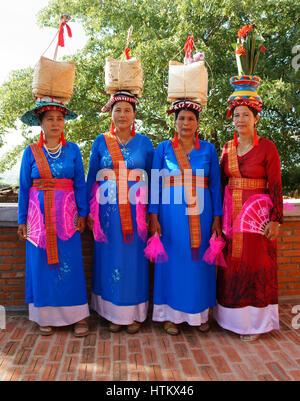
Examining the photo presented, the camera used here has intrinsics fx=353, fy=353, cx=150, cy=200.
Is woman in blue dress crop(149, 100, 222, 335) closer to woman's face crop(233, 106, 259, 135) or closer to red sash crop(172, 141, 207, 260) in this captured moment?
red sash crop(172, 141, 207, 260)

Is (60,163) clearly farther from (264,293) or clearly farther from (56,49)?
(264,293)

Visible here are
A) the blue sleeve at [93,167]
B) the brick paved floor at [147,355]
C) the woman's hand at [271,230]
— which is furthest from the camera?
the blue sleeve at [93,167]

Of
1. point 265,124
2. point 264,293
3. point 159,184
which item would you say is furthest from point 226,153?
point 265,124

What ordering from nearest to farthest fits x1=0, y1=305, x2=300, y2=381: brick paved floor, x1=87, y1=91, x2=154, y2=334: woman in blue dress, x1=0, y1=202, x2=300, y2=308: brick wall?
x1=0, y1=305, x2=300, y2=381: brick paved floor
x1=87, y1=91, x2=154, y2=334: woman in blue dress
x1=0, y1=202, x2=300, y2=308: brick wall

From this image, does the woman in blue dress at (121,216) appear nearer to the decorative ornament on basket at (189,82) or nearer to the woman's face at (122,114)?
the woman's face at (122,114)

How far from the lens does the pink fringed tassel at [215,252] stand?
2.96 meters

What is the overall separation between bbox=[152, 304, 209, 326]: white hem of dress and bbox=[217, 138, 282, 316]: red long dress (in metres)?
0.24

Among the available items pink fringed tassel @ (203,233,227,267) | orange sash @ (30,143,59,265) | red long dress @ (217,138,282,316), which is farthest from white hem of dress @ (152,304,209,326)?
orange sash @ (30,143,59,265)

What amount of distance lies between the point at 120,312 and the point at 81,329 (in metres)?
0.36

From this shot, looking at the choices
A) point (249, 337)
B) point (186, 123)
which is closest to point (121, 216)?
point (186, 123)

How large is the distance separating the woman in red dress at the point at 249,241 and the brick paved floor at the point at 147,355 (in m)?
0.19

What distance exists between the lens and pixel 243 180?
2.99 metres

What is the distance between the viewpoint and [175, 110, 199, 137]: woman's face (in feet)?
9.88

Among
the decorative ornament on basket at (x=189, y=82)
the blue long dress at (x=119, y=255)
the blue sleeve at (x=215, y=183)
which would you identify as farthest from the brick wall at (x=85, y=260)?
the decorative ornament on basket at (x=189, y=82)
